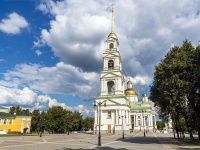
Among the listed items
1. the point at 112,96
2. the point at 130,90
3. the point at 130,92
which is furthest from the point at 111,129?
the point at 130,90

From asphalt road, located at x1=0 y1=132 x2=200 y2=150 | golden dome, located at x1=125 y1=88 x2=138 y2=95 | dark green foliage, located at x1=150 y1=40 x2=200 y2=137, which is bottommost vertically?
asphalt road, located at x1=0 y1=132 x2=200 y2=150

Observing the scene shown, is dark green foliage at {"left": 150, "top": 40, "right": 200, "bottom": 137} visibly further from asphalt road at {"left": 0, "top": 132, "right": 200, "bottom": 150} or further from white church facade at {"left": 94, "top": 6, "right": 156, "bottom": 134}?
white church facade at {"left": 94, "top": 6, "right": 156, "bottom": 134}

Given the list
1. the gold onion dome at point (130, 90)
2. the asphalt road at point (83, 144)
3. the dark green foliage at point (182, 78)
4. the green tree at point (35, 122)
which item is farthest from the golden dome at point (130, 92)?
the dark green foliage at point (182, 78)

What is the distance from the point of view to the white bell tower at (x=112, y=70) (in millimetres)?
62062

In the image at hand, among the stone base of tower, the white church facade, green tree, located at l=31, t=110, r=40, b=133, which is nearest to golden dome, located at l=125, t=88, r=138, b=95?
the white church facade

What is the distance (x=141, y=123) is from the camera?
89.8 metres

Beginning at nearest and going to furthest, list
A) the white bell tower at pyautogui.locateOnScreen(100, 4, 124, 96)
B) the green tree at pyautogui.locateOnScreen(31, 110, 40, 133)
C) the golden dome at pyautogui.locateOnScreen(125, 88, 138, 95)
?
the white bell tower at pyautogui.locateOnScreen(100, 4, 124, 96) → the green tree at pyautogui.locateOnScreen(31, 110, 40, 133) → the golden dome at pyautogui.locateOnScreen(125, 88, 138, 95)

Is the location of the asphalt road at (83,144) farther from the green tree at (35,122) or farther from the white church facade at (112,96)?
the green tree at (35,122)

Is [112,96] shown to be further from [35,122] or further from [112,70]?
[35,122]

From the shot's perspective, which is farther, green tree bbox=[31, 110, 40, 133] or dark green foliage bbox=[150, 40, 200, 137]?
green tree bbox=[31, 110, 40, 133]

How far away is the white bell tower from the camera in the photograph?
204ft

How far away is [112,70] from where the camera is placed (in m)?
62.9

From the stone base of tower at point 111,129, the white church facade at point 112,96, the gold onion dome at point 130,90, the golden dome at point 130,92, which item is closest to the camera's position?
the stone base of tower at point 111,129

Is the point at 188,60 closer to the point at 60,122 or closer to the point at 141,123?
the point at 60,122
